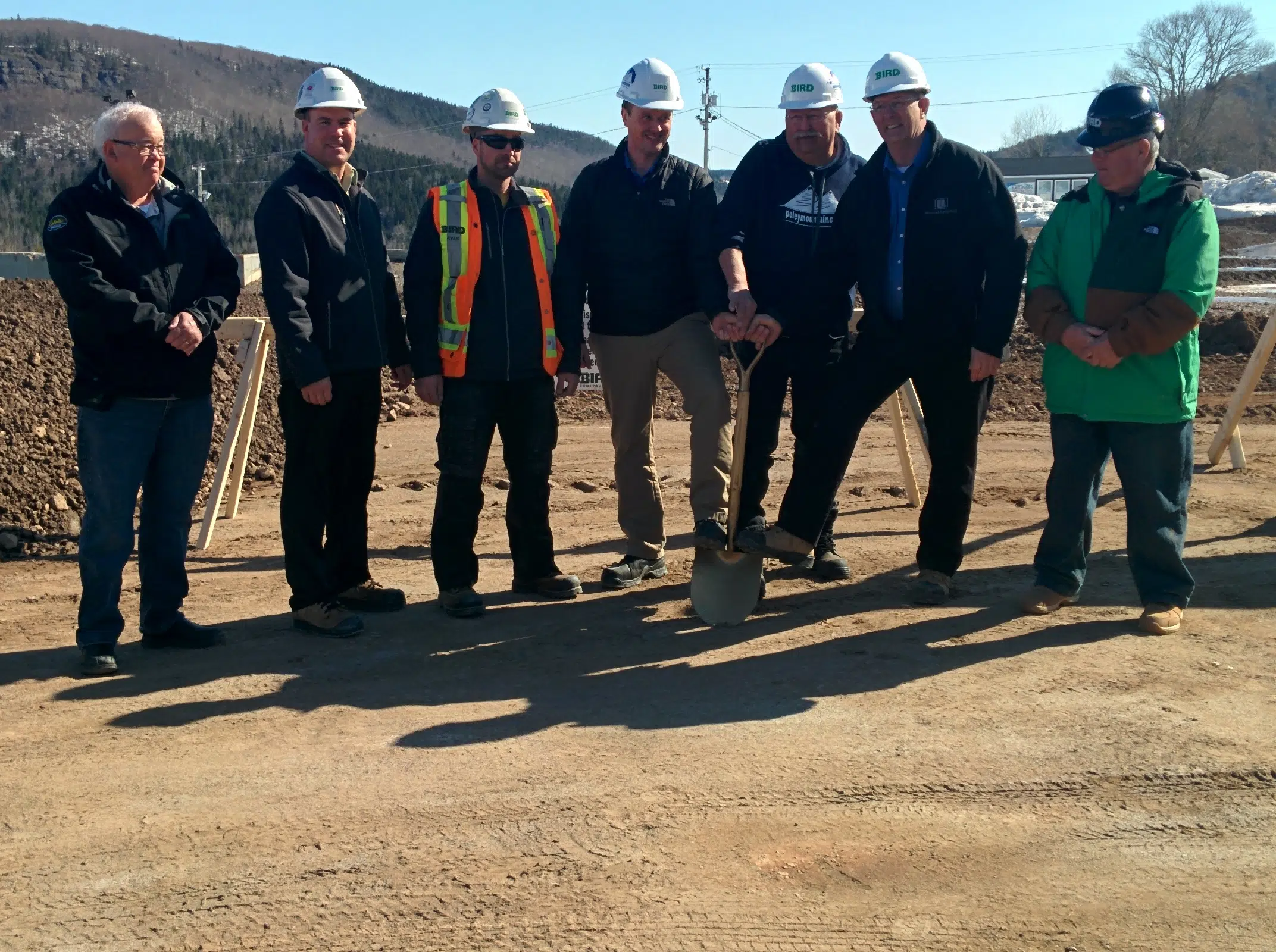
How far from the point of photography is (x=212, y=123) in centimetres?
11250

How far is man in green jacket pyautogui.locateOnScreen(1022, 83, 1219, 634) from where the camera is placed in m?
5.21

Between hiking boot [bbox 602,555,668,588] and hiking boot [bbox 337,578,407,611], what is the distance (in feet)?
3.59

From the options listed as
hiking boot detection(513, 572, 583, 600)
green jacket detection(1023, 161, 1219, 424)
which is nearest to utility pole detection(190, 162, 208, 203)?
hiking boot detection(513, 572, 583, 600)

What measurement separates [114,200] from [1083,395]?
414 centimetres

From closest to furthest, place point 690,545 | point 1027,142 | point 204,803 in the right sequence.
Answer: point 204,803 < point 690,545 < point 1027,142

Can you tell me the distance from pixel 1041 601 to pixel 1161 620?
0.55 metres

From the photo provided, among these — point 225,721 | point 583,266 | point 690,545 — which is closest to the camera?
point 225,721

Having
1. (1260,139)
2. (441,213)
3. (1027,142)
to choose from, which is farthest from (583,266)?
(1027,142)

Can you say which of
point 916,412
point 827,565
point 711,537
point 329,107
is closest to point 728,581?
point 711,537

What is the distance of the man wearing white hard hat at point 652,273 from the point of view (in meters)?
6.05

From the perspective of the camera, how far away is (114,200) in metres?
5.05

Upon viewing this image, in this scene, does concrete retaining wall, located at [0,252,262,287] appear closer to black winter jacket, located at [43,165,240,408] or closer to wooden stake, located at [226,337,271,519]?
wooden stake, located at [226,337,271,519]

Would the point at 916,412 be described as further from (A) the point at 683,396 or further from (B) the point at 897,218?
(B) the point at 897,218

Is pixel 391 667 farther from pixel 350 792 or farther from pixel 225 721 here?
pixel 350 792
